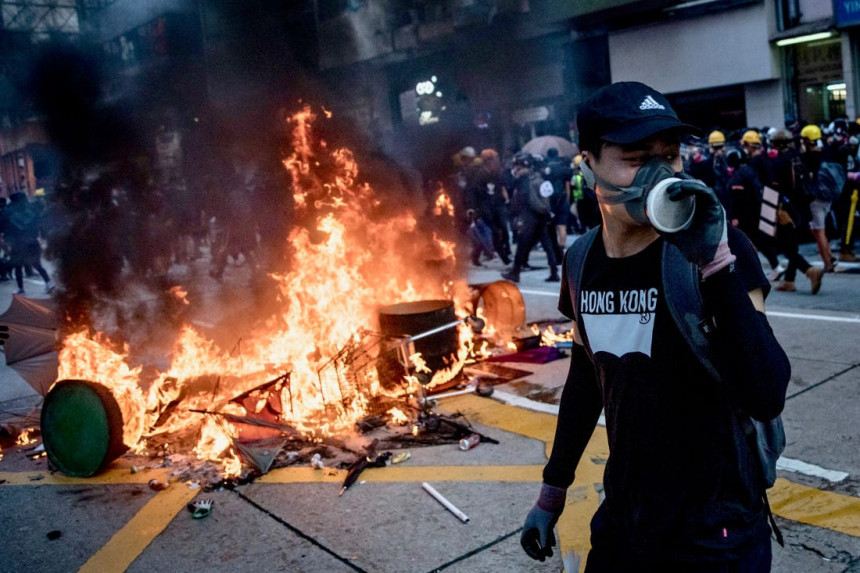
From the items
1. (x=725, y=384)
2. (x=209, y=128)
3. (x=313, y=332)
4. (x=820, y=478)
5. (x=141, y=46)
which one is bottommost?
(x=820, y=478)

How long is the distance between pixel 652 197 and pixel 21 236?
53.7 feet

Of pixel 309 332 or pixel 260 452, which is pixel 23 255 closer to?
pixel 309 332

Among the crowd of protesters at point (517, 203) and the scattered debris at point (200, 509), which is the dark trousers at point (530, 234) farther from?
the scattered debris at point (200, 509)

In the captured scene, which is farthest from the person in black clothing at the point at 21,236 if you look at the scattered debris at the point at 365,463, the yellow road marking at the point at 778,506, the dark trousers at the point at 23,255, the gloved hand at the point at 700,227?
the gloved hand at the point at 700,227

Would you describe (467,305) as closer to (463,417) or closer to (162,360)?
(463,417)

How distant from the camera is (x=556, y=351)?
712 centimetres

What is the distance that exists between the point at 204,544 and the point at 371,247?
16.0ft

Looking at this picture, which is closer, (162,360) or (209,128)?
(162,360)

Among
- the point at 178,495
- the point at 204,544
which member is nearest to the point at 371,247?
the point at 178,495

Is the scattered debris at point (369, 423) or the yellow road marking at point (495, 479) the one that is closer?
the yellow road marking at point (495, 479)

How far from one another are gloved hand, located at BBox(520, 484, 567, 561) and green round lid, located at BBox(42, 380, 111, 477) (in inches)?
139

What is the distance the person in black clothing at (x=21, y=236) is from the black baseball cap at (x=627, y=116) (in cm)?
1545

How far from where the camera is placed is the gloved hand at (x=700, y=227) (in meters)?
1.51

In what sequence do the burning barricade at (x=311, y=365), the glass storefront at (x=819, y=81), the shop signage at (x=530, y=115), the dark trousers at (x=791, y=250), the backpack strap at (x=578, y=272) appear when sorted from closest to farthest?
1. the backpack strap at (x=578, y=272)
2. the burning barricade at (x=311, y=365)
3. the dark trousers at (x=791, y=250)
4. the glass storefront at (x=819, y=81)
5. the shop signage at (x=530, y=115)
